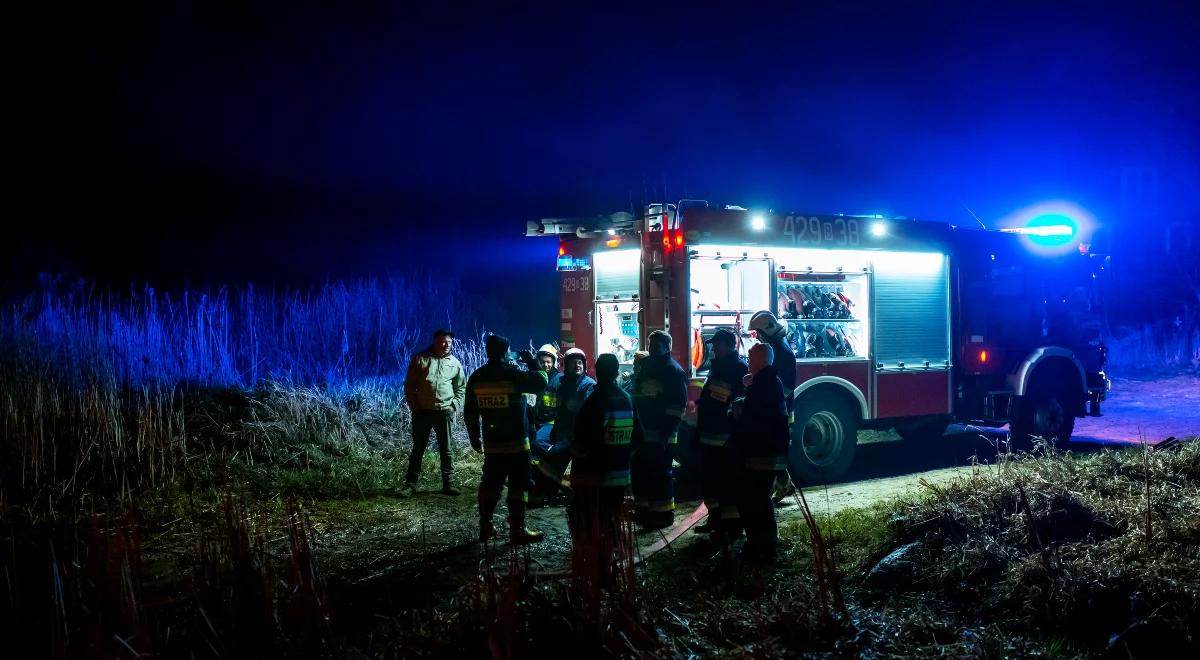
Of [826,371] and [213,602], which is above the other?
[826,371]

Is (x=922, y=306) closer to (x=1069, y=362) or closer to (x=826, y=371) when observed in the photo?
(x=826, y=371)

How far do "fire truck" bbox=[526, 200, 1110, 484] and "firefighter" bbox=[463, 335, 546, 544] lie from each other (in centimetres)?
206

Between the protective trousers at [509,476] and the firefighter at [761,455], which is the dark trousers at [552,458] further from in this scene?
the firefighter at [761,455]

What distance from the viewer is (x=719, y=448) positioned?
19.0 ft

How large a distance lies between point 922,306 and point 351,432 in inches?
251

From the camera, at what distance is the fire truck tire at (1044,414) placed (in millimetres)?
9320

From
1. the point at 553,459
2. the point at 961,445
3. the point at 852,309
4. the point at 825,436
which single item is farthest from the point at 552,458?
the point at 961,445

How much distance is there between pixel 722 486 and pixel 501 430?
1.57 m

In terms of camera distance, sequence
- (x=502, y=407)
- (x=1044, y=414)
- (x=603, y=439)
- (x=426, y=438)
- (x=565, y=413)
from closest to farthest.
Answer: (x=603, y=439)
(x=502, y=407)
(x=565, y=413)
(x=426, y=438)
(x=1044, y=414)

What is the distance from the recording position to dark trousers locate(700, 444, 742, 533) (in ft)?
18.0

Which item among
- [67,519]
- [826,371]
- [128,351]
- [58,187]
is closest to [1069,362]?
[826,371]

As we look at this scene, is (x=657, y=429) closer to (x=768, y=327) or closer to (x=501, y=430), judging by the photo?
(x=501, y=430)

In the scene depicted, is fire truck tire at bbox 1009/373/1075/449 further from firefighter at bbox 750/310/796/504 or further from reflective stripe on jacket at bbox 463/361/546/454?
reflective stripe on jacket at bbox 463/361/546/454

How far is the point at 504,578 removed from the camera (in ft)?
11.9
